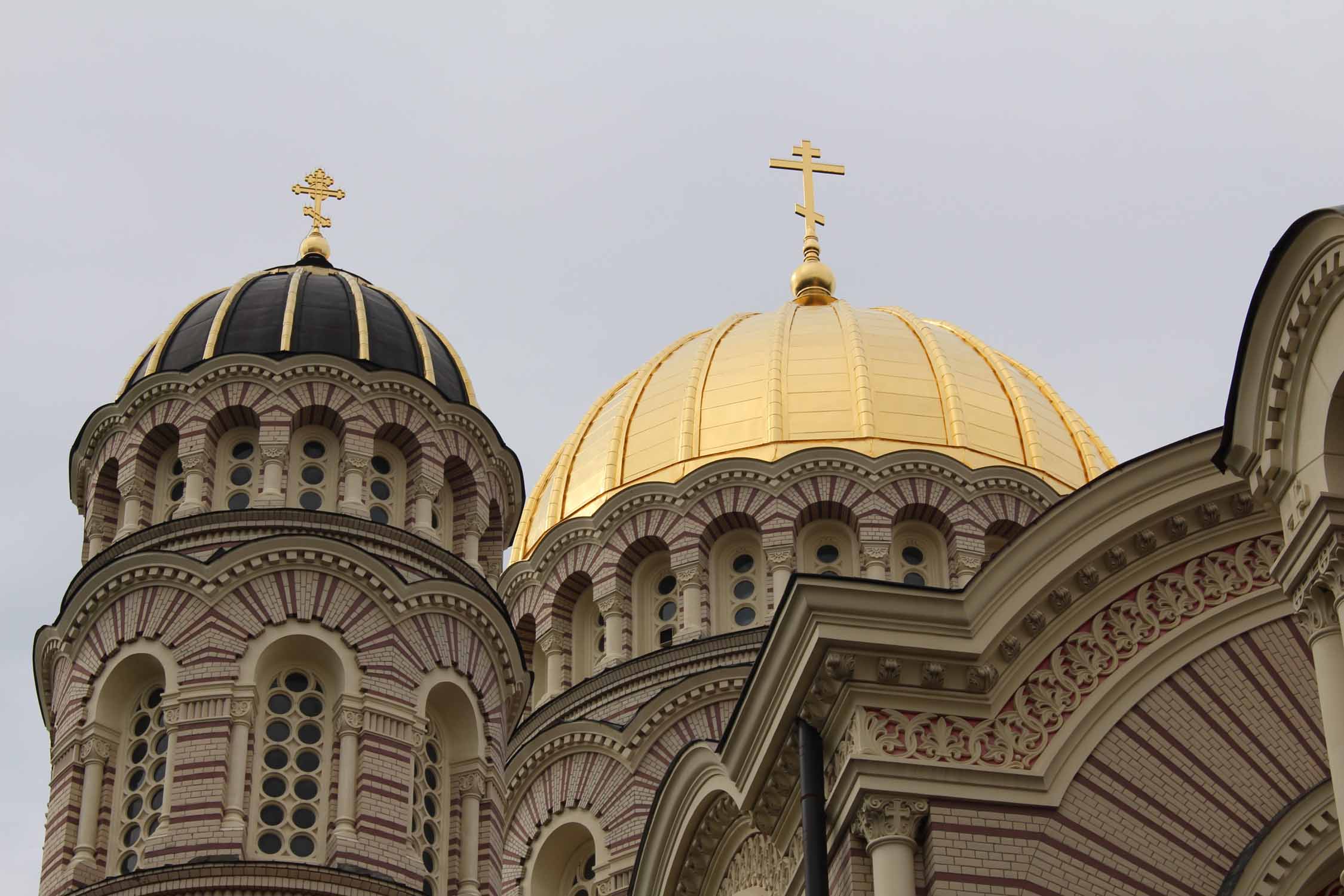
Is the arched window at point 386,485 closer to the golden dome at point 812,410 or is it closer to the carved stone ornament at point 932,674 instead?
the golden dome at point 812,410

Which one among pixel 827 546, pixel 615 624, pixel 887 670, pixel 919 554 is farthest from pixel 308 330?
pixel 887 670

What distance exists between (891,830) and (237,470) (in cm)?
1347

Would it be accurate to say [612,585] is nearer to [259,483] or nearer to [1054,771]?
[259,483]

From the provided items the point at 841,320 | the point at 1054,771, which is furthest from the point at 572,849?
the point at 1054,771

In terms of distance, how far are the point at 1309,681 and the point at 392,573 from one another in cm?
1228

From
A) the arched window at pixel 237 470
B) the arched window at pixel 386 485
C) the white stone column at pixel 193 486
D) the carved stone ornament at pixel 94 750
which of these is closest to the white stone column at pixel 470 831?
the arched window at pixel 386 485

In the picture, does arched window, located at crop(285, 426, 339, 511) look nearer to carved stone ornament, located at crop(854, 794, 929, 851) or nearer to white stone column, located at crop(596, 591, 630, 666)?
white stone column, located at crop(596, 591, 630, 666)

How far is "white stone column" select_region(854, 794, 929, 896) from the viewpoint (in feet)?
49.4

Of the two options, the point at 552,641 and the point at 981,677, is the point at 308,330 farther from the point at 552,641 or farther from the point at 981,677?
the point at 981,677

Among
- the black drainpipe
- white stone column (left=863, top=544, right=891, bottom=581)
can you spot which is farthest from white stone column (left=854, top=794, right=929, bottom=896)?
white stone column (left=863, top=544, right=891, bottom=581)

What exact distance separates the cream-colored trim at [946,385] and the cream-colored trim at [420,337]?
6906 millimetres

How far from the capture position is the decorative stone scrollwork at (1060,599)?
1600cm

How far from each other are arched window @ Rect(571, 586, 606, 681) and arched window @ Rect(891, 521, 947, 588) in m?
3.71

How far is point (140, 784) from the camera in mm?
24609
